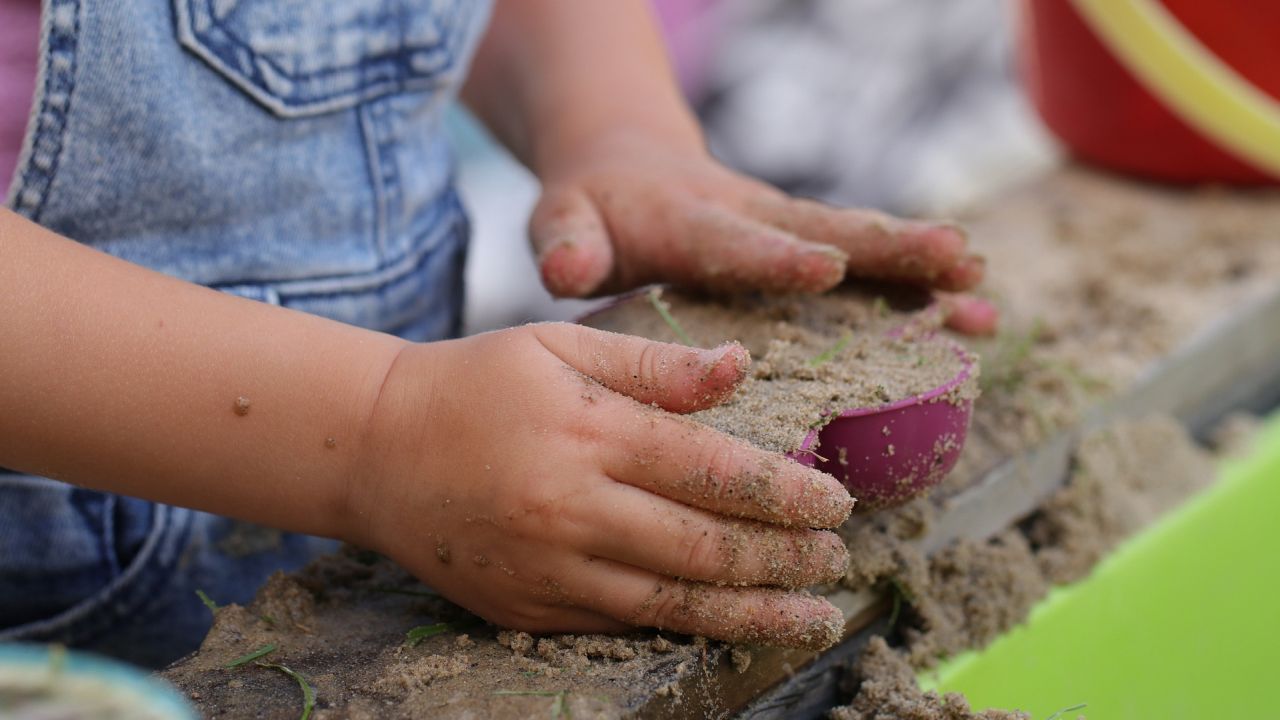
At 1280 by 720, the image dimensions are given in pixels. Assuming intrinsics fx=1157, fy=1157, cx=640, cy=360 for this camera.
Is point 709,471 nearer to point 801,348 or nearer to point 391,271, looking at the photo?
point 801,348

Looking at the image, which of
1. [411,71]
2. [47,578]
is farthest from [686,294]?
[47,578]

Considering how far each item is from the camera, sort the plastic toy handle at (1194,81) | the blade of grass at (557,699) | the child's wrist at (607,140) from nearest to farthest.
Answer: the blade of grass at (557,699), the child's wrist at (607,140), the plastic toy handle at (1194,81)

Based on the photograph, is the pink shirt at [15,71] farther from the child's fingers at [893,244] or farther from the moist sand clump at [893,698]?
the moist sand clump at [893,698]

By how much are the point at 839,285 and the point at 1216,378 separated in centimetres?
66

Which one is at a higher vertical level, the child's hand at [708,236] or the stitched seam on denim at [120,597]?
the child's hand at [708,236]

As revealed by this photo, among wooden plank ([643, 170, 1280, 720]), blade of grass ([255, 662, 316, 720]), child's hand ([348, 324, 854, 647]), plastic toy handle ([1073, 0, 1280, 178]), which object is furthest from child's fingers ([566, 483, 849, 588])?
plastic toy handle ([1073, 0, 1280, 178])

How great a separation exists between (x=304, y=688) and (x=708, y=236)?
53 centimetres

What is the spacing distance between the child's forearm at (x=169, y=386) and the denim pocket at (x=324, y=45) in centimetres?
23

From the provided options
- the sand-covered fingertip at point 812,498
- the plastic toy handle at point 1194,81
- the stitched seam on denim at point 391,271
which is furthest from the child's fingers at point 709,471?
the plastic toy handle at point 1194,81

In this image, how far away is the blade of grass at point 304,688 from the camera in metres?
0.75

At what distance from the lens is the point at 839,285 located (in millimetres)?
1086

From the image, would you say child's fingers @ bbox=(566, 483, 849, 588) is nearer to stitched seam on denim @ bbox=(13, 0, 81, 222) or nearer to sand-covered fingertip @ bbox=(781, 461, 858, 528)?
sand-covered fingertip @ bbox=(781, 461, 858, 528)

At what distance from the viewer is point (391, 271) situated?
1.16 metres

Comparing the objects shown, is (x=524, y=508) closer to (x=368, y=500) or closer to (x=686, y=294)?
(x=368, y=500)
